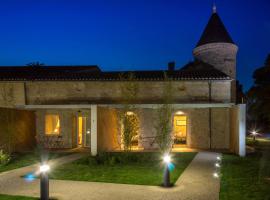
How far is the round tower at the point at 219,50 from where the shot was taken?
74.2ft

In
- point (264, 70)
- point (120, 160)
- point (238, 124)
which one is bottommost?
point (120, 160)

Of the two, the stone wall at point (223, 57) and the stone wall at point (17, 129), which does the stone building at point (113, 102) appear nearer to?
the stone wall at point (17, 129)

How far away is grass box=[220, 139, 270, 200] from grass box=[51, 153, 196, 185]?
1.53 meters

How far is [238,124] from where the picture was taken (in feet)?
47.7

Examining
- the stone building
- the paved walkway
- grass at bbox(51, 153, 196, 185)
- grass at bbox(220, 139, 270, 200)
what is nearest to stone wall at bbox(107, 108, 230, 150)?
the stone building

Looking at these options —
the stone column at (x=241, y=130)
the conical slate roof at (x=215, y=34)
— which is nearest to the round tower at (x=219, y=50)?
the conical slate roof at (x=215, y=34)

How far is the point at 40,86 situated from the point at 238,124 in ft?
38.9

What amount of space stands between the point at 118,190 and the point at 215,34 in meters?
18.3

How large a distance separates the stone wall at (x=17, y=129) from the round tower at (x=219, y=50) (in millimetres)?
13305

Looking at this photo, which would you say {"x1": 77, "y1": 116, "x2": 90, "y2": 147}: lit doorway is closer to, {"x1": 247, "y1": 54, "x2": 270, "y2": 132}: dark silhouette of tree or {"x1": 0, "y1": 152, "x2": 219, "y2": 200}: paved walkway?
{"x1": 0, "y1": 152, "x2": 219, "y2": 200}: paved walkway

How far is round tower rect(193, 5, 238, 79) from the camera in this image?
22.6 metres

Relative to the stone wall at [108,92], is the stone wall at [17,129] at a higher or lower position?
lower

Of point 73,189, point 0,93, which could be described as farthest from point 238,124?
point 0,93

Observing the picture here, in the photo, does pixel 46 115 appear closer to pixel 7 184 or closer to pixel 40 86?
pixel 40 86
